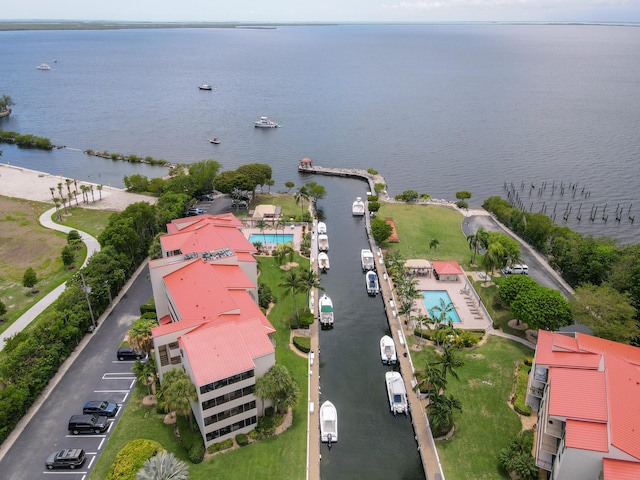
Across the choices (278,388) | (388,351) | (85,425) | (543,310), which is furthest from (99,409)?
(543,310)

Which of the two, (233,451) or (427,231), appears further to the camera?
(427,231)

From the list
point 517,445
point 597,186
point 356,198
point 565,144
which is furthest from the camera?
point 565,144

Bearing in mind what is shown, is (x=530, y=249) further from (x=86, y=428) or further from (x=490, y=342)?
(x=86, y=428)

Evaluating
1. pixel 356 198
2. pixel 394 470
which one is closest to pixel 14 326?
pixel 394 470

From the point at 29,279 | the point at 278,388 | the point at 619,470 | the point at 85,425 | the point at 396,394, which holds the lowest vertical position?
the point at 396,394

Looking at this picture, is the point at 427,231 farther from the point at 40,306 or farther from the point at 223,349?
the point at 40,306
